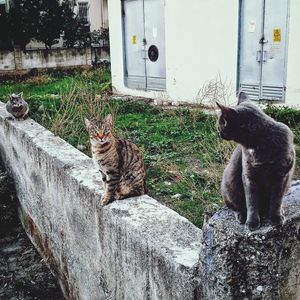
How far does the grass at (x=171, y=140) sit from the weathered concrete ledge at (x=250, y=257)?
4.96 ft

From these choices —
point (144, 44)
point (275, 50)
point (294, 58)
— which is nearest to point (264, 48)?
point (275, 50)

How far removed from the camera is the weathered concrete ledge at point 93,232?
7.98 feet

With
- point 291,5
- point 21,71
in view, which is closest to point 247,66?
point 291,5

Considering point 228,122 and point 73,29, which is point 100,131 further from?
point 73,29

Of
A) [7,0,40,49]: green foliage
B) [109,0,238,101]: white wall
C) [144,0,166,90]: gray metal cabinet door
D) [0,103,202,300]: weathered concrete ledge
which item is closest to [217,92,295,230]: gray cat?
[0,103,202,300]: weathered concrete ledge

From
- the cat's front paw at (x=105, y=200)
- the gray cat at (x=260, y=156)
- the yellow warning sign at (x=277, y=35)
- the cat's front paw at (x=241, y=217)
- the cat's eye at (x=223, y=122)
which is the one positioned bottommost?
the cat's front paw at (x=105, y=200)

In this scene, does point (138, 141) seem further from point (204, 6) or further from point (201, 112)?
point (204, 6)

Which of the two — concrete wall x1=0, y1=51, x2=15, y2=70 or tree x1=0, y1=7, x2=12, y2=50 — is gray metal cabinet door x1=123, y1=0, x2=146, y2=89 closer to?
concrete wall x1=0, y1=51, x2=15, y2=70

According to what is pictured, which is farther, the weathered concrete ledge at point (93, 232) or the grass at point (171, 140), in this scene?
the grass at point (171, 140)

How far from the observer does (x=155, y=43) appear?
441 inches

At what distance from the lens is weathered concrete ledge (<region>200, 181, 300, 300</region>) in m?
1.89

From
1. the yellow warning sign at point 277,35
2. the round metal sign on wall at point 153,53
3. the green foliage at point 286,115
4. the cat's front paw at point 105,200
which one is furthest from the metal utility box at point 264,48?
the cat's front paw at point 105,200

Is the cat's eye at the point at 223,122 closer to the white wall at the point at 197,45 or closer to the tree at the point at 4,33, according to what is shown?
the white wall at the point at 197,45

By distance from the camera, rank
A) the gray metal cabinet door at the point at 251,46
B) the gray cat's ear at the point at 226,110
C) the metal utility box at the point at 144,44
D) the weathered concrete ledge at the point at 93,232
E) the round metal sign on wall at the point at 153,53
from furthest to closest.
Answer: the round metal sign on wall at the point at 153,53 < the metal utility box at the point at 144,44 < the gray metal cabinet door at the point at 251,46 < the weathered concrete ledge at the point at 93,232 < the gray cat's ear at the point at 226,110
